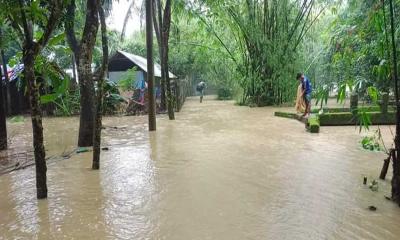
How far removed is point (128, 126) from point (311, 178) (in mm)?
8013

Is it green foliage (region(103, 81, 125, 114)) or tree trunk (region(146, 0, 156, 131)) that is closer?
tree trunk (region(146, 0, 156, 131))

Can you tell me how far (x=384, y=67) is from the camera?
15.9ft

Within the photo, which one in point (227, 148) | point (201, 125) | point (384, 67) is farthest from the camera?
point (201, 125)

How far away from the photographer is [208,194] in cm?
528

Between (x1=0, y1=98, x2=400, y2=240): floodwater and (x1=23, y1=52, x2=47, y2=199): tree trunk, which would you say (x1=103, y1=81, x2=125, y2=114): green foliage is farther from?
(x1=23, y1=52, x2=47, y2=199): tree trunk

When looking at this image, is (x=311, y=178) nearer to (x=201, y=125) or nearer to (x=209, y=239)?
(x=209, y=239)

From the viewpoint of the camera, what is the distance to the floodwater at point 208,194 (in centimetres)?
411

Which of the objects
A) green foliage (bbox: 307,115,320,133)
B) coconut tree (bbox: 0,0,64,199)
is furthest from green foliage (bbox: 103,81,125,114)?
coconut tree (bbox: 0,0,64,199)

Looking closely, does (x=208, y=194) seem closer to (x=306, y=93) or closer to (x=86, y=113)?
(x=86, y=113)

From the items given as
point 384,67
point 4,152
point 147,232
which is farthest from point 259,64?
point 147,232

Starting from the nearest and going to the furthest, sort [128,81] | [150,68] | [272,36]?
[150,68] < [128,81] < [272,36]

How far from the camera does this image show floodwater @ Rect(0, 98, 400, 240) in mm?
4109

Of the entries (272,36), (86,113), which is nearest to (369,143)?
(86,113)

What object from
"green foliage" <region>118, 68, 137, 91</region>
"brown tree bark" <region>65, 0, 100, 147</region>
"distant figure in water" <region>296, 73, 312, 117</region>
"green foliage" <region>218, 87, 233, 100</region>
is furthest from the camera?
"green foliage" <region>218, 87, 233, 100</region>
